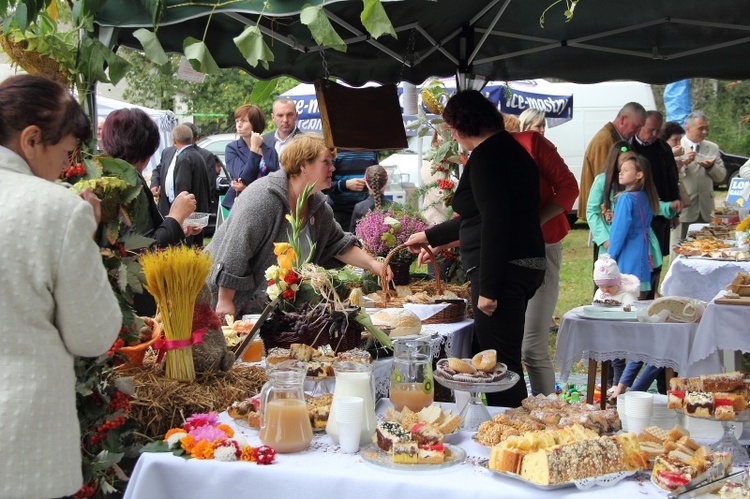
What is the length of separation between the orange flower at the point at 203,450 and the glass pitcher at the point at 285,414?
135mm

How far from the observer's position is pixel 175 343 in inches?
105

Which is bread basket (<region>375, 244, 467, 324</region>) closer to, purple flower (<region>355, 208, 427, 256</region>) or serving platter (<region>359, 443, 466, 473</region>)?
purple flower (<region>355, 208, 427, 256</region>)

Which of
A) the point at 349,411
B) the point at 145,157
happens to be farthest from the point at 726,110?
the point at 349,411

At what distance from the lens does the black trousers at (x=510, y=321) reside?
3.81 m

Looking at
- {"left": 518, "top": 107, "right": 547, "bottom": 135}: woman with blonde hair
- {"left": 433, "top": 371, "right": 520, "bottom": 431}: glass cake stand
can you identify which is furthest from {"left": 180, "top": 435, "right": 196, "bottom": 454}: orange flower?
{"left": 518, "top": 107, "right": 547, "bottom": 135}: woman with blonde hair

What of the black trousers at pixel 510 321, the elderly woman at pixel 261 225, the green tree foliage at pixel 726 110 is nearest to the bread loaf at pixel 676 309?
the black trousers at pixel 510 321

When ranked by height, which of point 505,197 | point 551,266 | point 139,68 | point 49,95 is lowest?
point 551,266

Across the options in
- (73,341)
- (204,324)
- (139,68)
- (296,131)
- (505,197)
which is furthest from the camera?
(139,68)

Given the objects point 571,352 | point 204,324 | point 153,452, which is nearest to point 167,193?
point 571,352

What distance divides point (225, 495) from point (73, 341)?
577mm

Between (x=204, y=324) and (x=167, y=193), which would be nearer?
(x=204, y=324)

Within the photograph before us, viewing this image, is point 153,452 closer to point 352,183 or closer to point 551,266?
point 551,266

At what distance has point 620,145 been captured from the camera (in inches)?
258

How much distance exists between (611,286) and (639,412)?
2392mm
